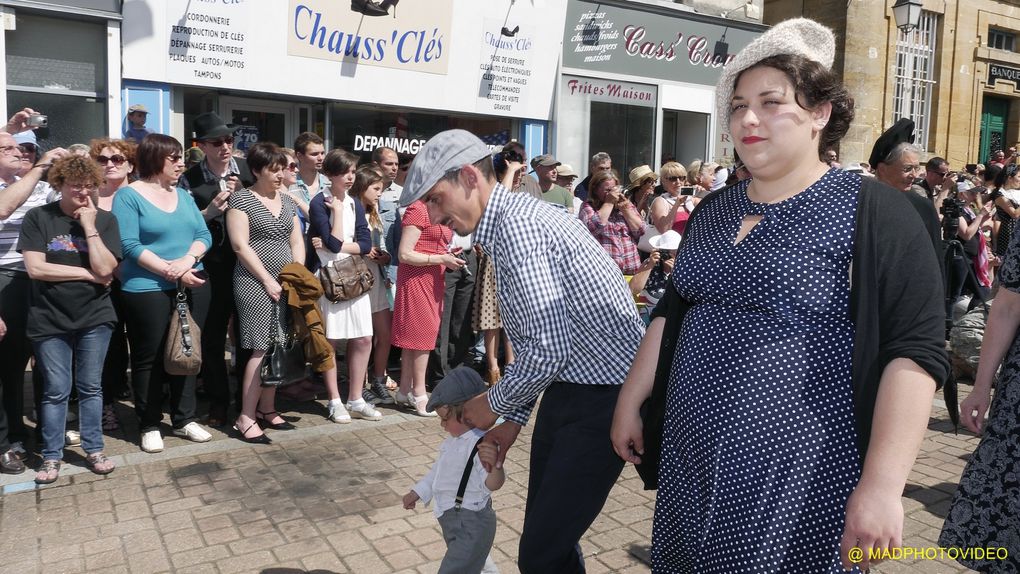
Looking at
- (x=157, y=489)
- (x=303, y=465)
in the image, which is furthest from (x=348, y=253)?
(x=157, y=489)

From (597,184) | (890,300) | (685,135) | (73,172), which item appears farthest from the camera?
(685,135)

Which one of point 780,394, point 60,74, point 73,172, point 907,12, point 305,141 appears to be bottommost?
Result: point 780,394

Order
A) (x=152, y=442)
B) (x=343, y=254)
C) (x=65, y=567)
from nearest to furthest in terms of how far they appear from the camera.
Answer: (x=65, y=567) < (x=152, y=442) < (x=343, y=254)

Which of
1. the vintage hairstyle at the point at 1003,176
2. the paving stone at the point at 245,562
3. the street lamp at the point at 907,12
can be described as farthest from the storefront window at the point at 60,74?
the street lamp at the point at 907,12

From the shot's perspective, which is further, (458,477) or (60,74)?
(60,74)

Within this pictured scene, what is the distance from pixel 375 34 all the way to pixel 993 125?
18.8 m

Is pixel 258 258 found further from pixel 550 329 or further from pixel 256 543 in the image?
pixel 550 329

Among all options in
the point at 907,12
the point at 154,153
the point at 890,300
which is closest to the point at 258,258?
the point at 154,153

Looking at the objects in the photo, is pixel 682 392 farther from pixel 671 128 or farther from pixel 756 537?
pixel 671 128

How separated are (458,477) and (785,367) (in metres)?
1.46

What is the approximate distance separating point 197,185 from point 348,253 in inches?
50.4

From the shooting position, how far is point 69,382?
470 cm

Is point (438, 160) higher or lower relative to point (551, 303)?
higher

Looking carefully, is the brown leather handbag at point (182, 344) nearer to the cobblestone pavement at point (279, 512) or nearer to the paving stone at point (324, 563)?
the cobblestone pavement at point (279, 512)
